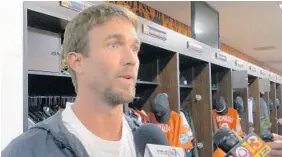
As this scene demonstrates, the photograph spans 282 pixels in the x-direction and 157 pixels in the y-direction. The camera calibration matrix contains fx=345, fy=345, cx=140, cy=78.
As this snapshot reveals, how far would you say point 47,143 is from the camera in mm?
1027

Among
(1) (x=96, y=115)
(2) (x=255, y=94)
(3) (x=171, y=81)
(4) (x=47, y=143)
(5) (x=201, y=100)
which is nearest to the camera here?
(4) (x=47, y=143)

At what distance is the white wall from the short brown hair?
206 mm

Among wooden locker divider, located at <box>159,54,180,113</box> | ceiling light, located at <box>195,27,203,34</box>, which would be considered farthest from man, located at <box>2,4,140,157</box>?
ceiling light, located at <box>195,27,203,34</box>

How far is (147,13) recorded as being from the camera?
16.5 feet

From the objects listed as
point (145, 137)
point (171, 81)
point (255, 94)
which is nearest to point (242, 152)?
point (145, 137)

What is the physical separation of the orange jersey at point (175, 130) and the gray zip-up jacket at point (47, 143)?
1.63 meters

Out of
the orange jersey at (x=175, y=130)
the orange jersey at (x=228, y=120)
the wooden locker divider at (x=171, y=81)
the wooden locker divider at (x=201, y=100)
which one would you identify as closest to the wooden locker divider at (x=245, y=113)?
the orange jersey at (x=228, y=120)

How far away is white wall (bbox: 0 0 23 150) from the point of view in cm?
122

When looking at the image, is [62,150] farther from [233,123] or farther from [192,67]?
[233,123]

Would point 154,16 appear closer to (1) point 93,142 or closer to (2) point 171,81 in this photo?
(2) point 171,81

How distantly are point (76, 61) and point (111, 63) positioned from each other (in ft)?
0.44

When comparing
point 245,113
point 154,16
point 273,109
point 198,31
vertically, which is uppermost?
point 154,16

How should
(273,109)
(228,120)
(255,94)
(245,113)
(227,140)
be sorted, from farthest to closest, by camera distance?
1. (273,109)
2. (255,94)
3. (245,113)
4. (228,120)
5. (227,140)

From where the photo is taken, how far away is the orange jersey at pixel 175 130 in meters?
2.65
